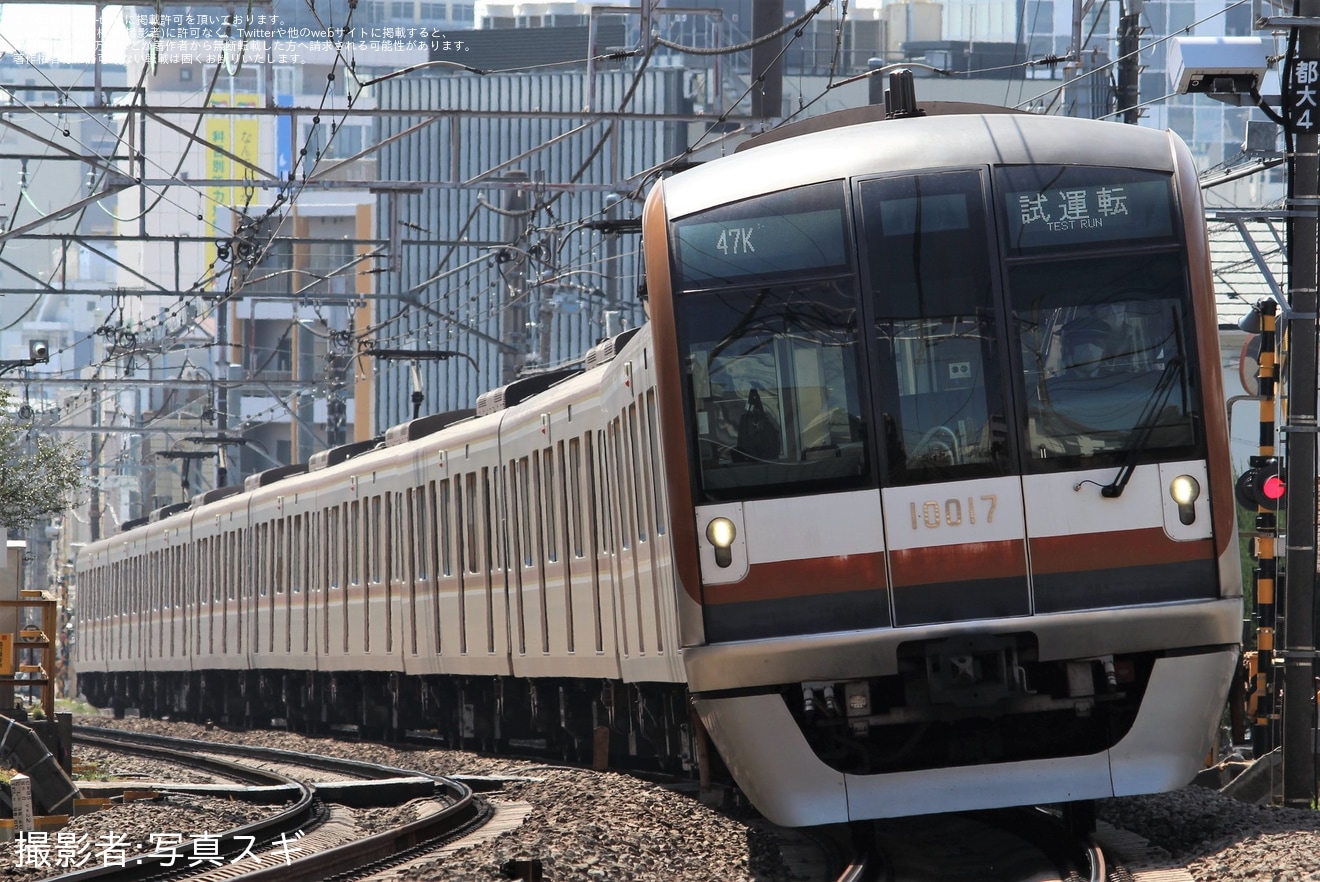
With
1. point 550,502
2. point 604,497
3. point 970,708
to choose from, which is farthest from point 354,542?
point 970,708

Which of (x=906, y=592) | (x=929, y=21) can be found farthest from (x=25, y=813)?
(x=929, y=21)

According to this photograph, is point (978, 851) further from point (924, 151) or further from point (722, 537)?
point (924, 151)

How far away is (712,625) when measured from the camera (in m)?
8.21

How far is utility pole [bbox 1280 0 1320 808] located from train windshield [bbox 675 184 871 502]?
3857mm

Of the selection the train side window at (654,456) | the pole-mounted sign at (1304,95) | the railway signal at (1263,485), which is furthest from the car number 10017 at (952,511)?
the railway signal at (1263,485)

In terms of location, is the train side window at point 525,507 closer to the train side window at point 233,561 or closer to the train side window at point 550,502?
the train side window at point 550,502

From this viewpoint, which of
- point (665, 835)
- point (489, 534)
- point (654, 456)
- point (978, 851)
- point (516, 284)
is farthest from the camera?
point (516, 284)

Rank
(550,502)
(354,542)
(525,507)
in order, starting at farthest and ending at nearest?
(354,542) → (525,507) → (550,502)

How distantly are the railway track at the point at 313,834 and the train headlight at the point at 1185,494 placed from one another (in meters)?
3.86

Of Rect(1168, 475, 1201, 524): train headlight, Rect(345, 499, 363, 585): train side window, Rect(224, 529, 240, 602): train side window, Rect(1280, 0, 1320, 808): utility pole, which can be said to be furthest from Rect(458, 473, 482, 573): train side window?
Rect(1168, 475, 1201, 524): train headlight

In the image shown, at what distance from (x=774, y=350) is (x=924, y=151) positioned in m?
1.03

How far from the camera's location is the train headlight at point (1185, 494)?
26.6 feet

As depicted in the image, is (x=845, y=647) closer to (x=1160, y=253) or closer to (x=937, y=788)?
(x=937, y=788)

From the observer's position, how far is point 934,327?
8.30 meters
